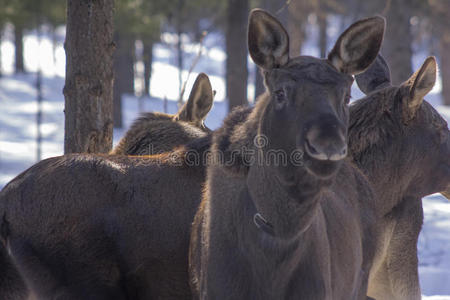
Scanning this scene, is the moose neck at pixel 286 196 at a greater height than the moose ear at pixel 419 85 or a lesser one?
lesser

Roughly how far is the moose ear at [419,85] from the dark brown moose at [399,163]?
16 mm

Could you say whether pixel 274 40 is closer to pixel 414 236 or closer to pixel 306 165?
pixel 306 165

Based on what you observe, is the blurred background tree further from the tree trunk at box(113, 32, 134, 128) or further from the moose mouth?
the moose mouth

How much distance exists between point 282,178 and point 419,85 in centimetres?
178

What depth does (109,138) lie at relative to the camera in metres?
5.77

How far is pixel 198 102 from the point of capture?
6441 mm

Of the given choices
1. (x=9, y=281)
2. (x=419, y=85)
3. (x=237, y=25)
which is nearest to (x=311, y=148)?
(x=419, y=85)

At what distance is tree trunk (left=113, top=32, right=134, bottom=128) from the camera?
20.6 metres

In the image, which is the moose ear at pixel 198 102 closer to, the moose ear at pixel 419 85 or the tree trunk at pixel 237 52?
the moose ear at pixel 419 85

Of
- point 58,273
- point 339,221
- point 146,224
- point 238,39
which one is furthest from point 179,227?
point 238,39

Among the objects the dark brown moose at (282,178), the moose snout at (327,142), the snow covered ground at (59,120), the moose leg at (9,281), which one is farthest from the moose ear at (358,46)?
the snow covered ground at (59,120)

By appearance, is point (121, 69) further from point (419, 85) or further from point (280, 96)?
point (280, 96)

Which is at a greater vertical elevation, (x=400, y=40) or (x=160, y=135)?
(x=400, y=40)

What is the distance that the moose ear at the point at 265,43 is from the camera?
3.18 m
